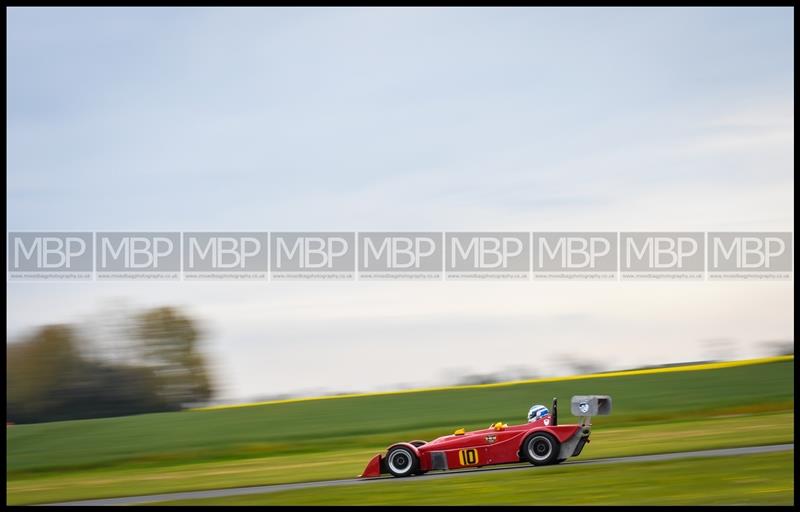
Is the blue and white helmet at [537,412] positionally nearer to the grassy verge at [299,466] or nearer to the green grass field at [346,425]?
the grassy verge at [299,466]

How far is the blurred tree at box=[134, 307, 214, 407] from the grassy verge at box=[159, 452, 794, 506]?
750 cm

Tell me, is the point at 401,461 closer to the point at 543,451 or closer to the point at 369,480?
the point at 369,480

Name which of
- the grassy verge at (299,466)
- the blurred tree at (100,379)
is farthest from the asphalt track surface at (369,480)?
the blurred tree at (100,379)

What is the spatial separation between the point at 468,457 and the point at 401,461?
1.06m

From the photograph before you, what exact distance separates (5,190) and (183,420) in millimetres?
8481

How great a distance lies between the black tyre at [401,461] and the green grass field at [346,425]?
447 centimetres

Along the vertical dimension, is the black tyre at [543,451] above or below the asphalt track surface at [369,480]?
above

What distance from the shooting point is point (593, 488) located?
42.1ft

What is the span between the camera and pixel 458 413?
22.2 metres

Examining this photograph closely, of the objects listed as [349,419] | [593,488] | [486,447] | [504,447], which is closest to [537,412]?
[504,447]

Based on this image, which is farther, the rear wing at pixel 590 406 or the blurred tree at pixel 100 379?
the blurred tree at pixel 100 379

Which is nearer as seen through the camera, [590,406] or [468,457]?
[590,406]

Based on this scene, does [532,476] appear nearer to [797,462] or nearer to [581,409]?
[581,409]

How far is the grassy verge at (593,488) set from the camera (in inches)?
486
